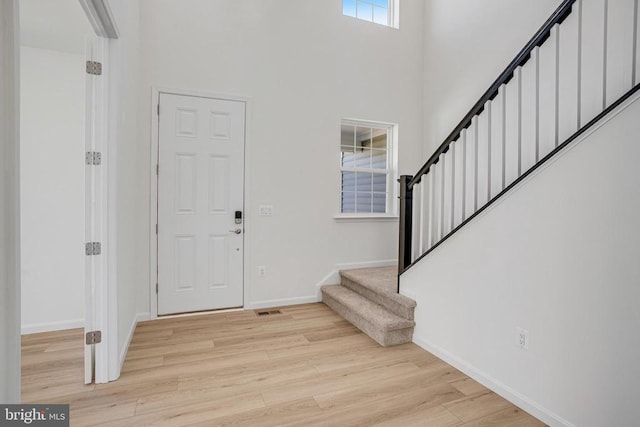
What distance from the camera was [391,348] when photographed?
109 inches

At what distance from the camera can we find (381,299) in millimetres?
3229

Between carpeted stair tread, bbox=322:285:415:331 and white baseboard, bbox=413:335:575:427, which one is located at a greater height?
carpeted stair tread, bbox=322:285:415:331

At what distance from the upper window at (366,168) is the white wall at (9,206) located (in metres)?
3.43

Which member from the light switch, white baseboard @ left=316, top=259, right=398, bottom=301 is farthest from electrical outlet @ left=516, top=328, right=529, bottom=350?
the light switch

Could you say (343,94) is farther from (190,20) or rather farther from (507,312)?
(507,312)

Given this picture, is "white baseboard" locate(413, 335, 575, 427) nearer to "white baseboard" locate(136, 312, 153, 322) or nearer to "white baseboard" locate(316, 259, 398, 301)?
"white baseboard" locate(316, 259, 398, 301)

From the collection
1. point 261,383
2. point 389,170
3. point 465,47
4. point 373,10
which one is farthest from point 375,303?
point 373,10

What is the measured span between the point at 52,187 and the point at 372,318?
10.5ft

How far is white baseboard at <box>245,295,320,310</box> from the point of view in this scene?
3686 mm

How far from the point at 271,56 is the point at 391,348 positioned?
331 centimetres

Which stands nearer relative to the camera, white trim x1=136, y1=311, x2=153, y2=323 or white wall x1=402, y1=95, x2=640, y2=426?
white wall x1=402, y1=95, x2=640, y2=426

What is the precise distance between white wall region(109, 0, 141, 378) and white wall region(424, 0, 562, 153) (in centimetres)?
354

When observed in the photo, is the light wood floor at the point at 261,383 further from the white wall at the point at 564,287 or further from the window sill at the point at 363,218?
the window sill at the point at 363,218

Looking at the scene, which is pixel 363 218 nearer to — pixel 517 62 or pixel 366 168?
pixel 366 168
